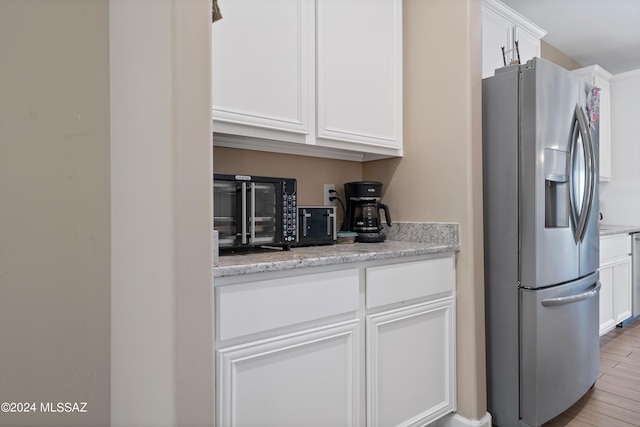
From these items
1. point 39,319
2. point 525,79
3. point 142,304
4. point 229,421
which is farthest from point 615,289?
point 39,319

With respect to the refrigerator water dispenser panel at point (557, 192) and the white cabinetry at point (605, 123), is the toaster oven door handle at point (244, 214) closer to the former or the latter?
the refrigerator water dispenser panel at point (557, 192)

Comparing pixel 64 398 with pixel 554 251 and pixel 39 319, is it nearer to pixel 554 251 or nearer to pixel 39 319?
pixel 39 319

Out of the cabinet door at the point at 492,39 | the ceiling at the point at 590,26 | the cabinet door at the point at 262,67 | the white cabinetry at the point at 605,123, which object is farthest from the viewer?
the white cabinetry at the point at 605,123

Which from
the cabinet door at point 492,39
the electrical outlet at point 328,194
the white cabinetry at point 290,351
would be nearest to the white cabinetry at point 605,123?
the cabinet door at point 492,39

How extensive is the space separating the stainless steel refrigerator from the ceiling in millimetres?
1363

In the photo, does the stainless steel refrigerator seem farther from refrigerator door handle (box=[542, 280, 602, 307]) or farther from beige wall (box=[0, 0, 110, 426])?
beige wall (box=[0, 0, 110, 426])

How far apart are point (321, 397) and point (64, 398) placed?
0.88 meters

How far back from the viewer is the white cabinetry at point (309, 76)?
4.95 feet

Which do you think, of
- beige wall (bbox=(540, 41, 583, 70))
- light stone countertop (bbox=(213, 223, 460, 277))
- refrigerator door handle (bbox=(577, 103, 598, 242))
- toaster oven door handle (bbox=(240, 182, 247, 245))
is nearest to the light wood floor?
refrigerator door handle (bbox=(577, 103, 598, 242))

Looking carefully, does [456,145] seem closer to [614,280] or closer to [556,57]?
[614,280]

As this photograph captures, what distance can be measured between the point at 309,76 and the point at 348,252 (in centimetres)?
79

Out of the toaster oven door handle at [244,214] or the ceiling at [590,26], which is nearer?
the toaster oven door handle at [244,214]

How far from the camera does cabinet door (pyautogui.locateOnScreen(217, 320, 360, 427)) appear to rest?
46.0 inches

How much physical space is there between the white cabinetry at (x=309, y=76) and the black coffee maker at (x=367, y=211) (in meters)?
0.19
